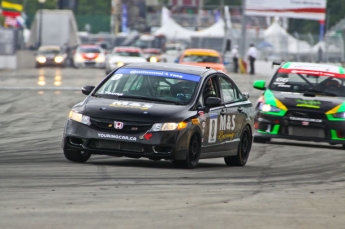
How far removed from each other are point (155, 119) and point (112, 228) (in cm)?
443

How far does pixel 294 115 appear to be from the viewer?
1758 cm

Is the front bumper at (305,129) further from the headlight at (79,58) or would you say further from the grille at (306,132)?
the headlight at (79,58)

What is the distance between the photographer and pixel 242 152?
13820mm

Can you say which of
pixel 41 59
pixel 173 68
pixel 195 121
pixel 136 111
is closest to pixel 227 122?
pixel 173 68

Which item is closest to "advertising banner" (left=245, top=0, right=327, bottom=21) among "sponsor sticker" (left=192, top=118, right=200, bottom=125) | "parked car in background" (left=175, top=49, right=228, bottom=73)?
"parked car in background" (left=175, top=49, right=228, bottom=73)

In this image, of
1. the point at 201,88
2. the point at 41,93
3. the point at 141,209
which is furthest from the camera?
the point at 41,93

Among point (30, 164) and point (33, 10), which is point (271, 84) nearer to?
point (30, 164)

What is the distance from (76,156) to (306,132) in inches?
253

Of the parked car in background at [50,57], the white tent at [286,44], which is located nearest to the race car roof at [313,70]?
the white tent at [286,44]

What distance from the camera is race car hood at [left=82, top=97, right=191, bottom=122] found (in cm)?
1159

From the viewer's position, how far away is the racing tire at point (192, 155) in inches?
469

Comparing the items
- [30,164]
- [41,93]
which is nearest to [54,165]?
[30,164]

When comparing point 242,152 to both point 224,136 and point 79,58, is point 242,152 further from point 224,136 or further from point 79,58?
point 79,58

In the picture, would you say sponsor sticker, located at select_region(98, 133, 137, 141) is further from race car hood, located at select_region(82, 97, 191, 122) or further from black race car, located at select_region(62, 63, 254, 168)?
race car hood, located at select_region(82, 97, 191, 122)
